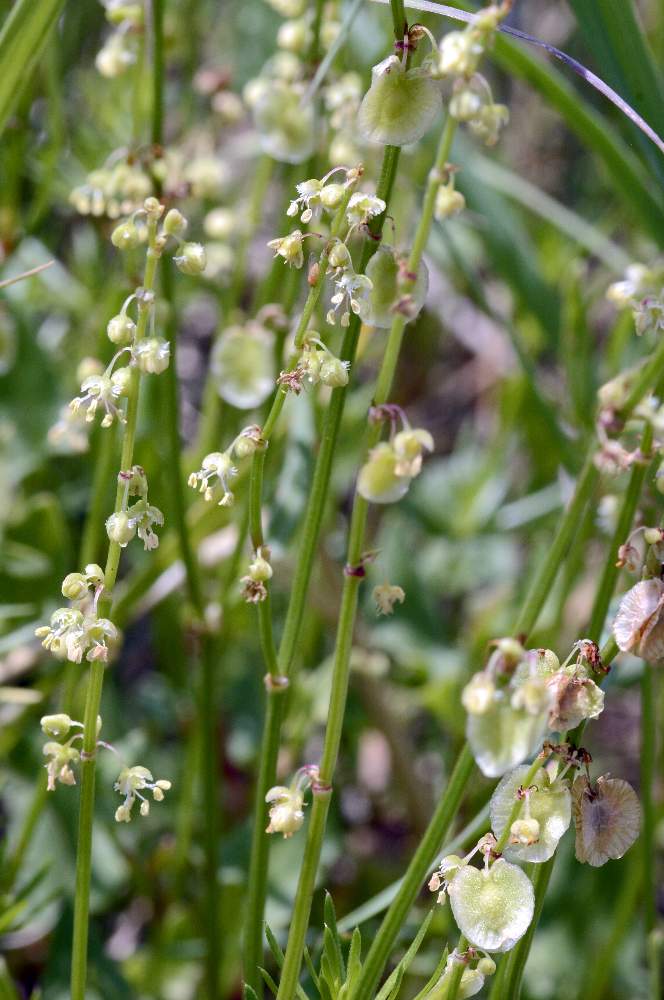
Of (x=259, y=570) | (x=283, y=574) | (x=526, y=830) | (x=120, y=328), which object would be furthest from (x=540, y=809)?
(x=283, y=574)

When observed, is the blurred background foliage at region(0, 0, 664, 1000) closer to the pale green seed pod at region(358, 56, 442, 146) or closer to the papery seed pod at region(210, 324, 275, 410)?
the papery seed pod at region(210, 324, 275, 410)

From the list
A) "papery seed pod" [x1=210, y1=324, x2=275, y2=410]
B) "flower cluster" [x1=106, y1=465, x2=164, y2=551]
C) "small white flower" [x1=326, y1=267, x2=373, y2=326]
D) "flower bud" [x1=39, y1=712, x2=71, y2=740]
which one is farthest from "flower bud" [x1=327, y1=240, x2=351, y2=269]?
"papery seed pod" [x1=210, y1=324, x2=275, y2=410]

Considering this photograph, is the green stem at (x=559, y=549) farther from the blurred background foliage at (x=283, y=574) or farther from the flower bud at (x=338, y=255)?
the blurred background foliage at (x=283, y=574)

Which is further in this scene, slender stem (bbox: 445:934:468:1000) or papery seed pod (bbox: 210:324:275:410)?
papery seed pod (bbox: 210:324:275:410)

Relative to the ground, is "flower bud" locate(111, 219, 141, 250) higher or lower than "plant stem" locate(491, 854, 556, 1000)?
higher

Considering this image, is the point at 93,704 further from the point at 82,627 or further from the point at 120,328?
the point at 120,328

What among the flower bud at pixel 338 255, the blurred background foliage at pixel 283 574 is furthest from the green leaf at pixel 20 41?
the flower bud at pixel 338 255

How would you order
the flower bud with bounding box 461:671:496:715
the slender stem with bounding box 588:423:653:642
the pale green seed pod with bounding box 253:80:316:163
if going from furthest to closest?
1. the pale green seed pod with bounding box 253:80:316:163
2. the slender stem with bounding box 588:423:653:642
3. the flower bud with bounding box 461:671:496:715

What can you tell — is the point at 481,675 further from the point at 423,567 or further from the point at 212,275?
the point at 423,567
